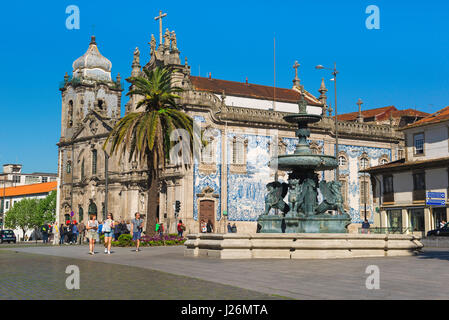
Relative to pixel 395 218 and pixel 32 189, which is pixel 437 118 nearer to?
pixel 395 218

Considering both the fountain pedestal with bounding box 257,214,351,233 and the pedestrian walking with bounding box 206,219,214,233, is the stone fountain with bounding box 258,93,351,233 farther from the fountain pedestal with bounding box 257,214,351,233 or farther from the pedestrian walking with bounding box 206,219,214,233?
the pedestrian walking with bounding box 206,219,214,233

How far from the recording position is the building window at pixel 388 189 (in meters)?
41.1

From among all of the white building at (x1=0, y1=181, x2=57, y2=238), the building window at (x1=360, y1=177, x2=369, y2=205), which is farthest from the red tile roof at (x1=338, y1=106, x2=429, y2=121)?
the white building at (x1=0, y1=181, x2=57, y2=238)

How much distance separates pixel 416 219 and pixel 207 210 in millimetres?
15779

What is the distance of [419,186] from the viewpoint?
38906 mm

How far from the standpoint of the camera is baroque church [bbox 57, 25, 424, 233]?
46.3 m

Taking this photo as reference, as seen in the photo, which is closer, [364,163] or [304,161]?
[304,161]

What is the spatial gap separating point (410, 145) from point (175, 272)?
100.0ft

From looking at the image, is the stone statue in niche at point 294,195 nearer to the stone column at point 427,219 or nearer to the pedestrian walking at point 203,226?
the stone column at point 427,219

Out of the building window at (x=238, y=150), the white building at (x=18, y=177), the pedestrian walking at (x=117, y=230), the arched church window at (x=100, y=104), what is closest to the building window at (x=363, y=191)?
the building window at (x=238, y=150)

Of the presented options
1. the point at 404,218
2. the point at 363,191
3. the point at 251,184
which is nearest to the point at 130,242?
the point at 251,184
